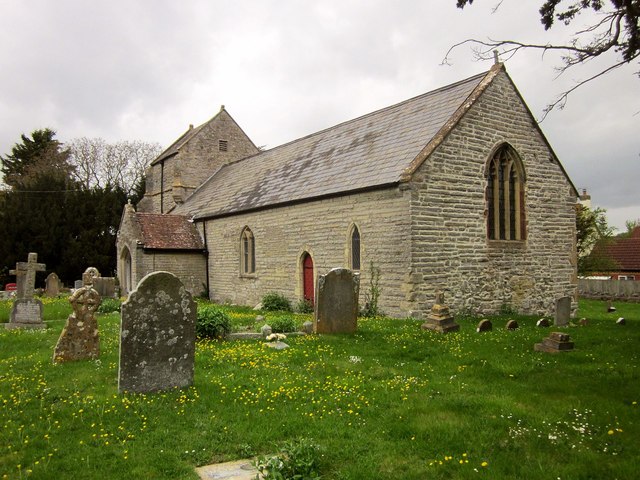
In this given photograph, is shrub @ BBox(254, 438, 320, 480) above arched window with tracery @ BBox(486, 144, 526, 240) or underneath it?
underneath

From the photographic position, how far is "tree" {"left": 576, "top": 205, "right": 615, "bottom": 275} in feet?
103

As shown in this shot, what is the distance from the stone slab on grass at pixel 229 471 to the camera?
4.64 meters

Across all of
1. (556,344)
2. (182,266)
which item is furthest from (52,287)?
(556,344)

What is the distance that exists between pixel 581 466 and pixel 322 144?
19.3 metres

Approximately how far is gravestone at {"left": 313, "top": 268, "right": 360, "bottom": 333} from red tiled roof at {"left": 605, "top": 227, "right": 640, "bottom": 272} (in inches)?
1197

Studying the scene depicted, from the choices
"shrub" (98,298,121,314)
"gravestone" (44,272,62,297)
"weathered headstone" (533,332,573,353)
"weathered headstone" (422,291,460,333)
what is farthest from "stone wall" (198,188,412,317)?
"gravestone" (44,272,62,297)

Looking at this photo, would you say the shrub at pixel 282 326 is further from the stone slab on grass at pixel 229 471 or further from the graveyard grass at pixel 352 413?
the stone slab on grass at pixel 229 471

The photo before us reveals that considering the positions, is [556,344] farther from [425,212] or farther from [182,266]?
[182,266]

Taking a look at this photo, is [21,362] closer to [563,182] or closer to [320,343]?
[320,343]

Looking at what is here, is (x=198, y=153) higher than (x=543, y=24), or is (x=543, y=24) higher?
(x=198, y=153)

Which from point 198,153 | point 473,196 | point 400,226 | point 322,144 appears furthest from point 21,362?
point 198,153

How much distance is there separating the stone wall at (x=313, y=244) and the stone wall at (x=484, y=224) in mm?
690

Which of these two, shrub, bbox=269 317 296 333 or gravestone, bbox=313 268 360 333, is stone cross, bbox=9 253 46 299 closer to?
shrub, bbox=269 317 296 333

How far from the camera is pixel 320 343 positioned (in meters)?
10.5
